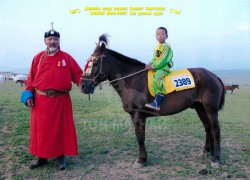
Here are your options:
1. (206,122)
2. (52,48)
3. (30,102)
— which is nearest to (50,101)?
(30,102)

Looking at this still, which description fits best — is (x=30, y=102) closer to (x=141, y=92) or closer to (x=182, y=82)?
(x=141, y=92)

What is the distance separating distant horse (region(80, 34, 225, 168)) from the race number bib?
0.35 ft

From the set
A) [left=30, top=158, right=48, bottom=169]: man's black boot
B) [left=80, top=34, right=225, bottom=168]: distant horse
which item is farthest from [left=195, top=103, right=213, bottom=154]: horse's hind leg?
[left=30, top=158, right=48, bottom=169]: man's black boot

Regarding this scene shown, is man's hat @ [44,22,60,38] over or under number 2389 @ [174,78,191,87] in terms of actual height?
over

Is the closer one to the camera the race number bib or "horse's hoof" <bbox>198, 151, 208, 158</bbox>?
the race number bib

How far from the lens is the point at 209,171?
14.6 feet

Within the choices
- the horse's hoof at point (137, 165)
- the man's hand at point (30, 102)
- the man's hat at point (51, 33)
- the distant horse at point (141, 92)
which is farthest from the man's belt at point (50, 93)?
the horse's hoof at point (137, 165)

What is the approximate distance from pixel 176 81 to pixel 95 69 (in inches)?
57.4

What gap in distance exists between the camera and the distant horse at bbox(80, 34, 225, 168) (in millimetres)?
4504

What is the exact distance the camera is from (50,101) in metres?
4.38

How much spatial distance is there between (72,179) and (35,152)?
848mm

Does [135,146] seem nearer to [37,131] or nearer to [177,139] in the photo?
[177,139]

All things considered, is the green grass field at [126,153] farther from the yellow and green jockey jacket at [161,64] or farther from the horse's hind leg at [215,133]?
the yellow and green jockey jacket at [161,64]

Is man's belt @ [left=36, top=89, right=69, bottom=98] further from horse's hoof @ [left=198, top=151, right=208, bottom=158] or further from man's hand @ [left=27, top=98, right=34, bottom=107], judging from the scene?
horse's hoof @ [left=198, top=151, right=208, bottom=158]
